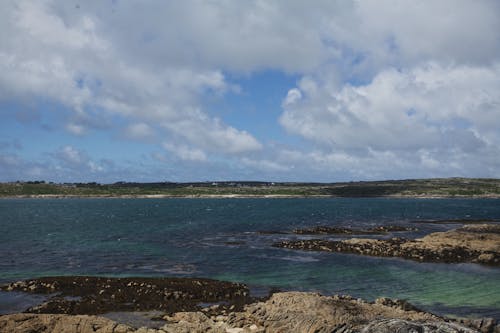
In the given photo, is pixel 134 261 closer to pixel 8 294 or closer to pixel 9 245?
pixel 8 294

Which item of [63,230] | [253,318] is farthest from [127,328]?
[63,230]

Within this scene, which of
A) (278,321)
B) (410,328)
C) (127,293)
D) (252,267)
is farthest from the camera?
(252,267)

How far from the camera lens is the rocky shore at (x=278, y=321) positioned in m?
22.4

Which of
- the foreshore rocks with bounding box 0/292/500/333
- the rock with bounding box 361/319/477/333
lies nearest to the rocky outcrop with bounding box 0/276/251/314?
the foreshore rocks with bounding box 0/292/500/333

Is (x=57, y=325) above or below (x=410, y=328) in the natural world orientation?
below

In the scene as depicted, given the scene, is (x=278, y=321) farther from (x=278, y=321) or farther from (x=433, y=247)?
(x=433, y=247)

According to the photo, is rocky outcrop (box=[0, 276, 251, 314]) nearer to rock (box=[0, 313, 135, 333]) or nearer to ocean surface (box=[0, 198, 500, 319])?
ocean surface (box=[0, 198, 500, 319])

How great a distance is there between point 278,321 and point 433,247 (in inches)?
1602

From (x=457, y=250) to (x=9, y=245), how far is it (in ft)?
203

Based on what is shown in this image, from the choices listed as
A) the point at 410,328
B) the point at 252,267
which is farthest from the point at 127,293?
the point at 410,328

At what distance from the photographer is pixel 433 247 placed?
5844cm

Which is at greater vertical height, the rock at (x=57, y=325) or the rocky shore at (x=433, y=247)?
the rock at (x=57, y=325)

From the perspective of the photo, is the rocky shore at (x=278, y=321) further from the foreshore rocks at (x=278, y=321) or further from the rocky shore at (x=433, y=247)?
the rocky shore at (x=433, y=247)

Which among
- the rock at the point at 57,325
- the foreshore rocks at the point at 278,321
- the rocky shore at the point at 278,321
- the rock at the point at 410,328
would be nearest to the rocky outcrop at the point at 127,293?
the rocky shore at the point at 278,321
